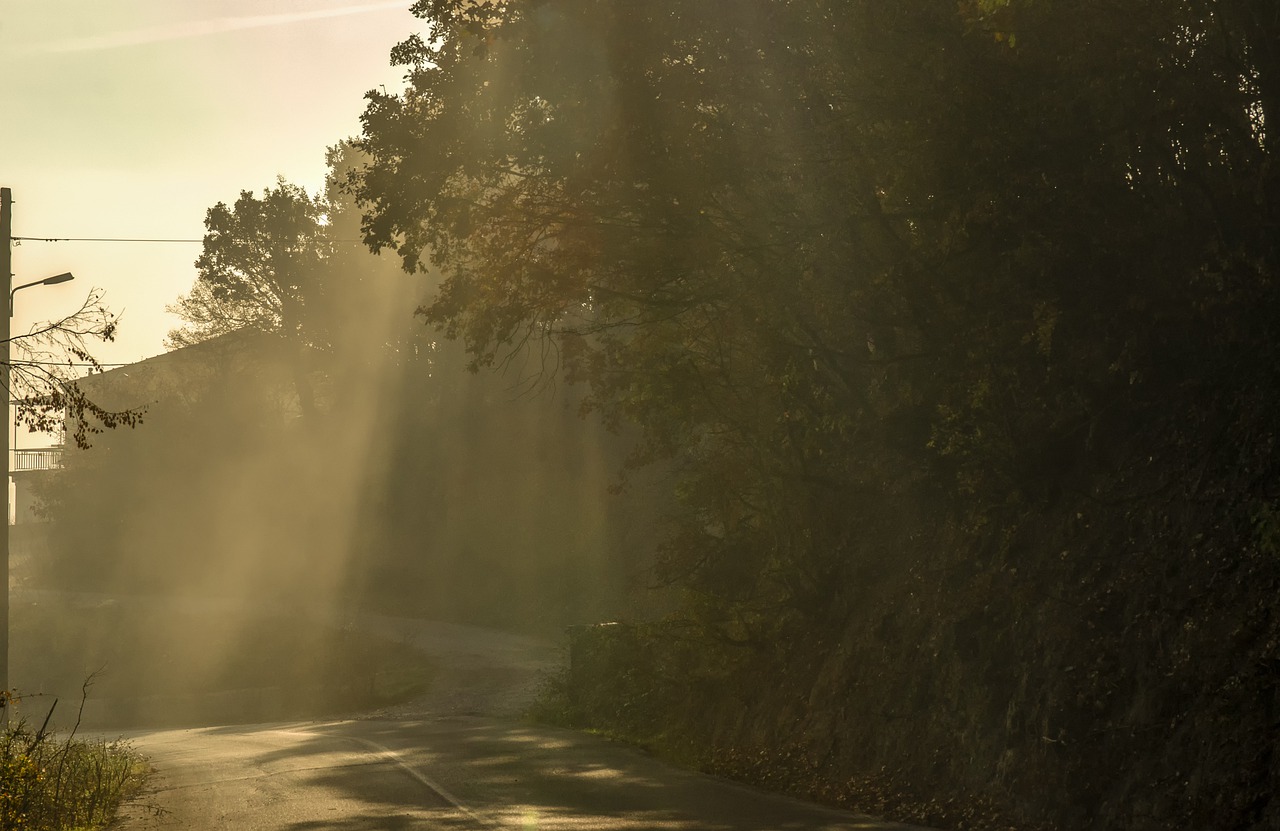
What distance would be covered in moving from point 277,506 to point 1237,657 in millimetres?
53909

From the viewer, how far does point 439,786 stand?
13.8 meters

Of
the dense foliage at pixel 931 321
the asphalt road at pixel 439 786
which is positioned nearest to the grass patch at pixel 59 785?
the asphalt road at pixel 439 786

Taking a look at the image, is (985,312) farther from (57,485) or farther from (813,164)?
(57,485)

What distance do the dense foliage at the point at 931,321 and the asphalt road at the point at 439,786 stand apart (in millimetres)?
1841

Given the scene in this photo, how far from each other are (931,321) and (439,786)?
773 cm

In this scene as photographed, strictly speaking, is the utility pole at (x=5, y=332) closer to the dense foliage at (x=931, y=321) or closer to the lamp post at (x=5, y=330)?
the lamp post at (x=5, y=330)

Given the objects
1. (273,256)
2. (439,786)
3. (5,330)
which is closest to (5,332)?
(5,330)

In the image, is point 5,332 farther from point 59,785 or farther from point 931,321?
point 931,321

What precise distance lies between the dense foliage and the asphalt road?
1841mm

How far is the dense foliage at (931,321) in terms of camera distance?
11.1 m

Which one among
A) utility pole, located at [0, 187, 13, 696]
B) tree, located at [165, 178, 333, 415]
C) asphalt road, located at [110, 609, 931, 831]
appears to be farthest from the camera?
tree, located at [165, 178, 333, 415]

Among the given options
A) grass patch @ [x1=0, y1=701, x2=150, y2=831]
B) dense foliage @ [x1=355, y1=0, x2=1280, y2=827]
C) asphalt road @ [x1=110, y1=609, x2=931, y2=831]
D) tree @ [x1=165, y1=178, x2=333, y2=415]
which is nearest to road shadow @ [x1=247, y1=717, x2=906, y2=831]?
asphalt road @ [x1=110, y1=609, x2=931, y2=831]

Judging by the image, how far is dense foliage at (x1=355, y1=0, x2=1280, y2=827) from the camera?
11.1 m

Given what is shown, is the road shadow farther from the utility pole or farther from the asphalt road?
the utility pole
